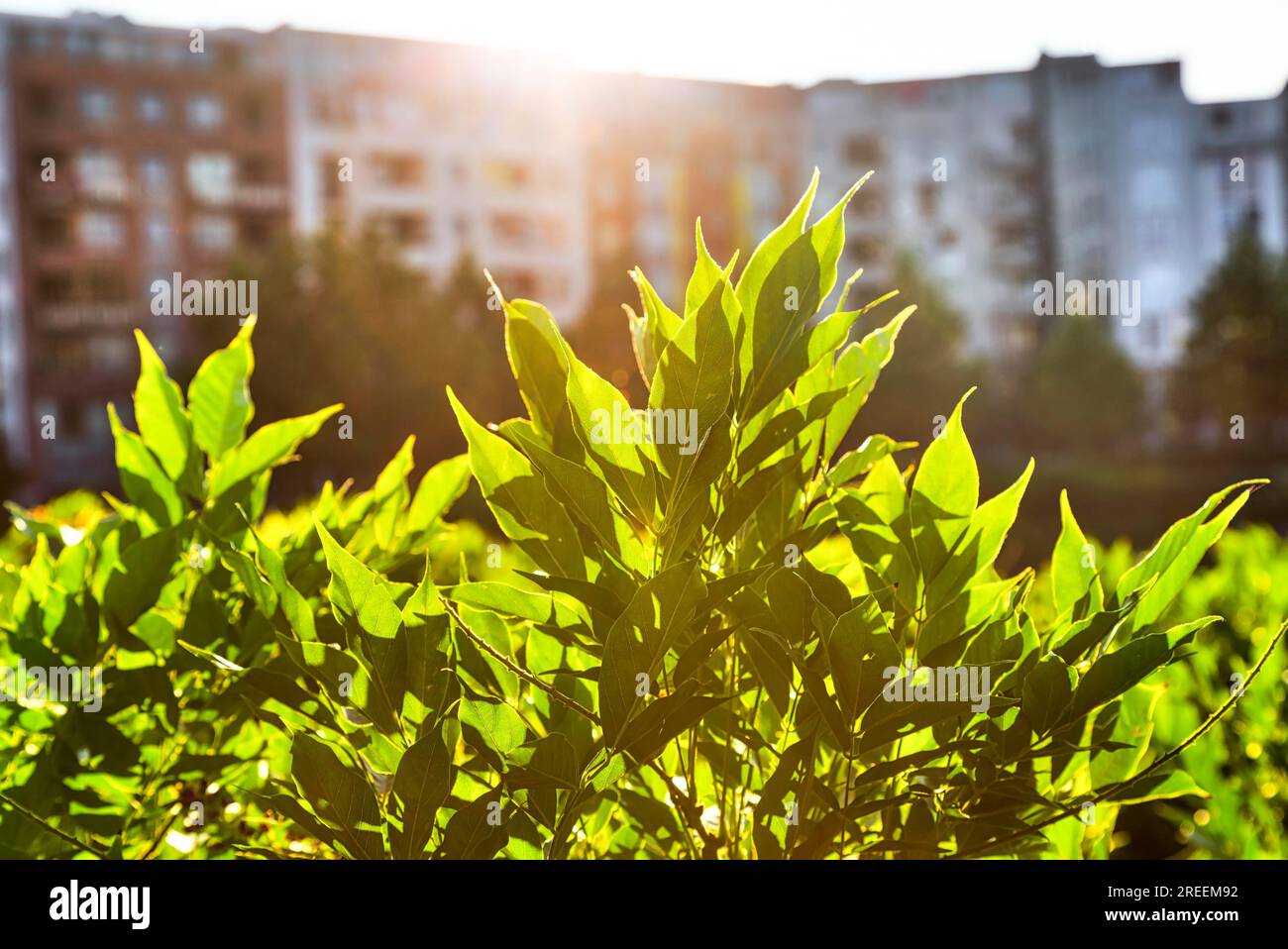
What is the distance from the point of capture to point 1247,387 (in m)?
31.4

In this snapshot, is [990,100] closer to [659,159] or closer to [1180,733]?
[659,159]

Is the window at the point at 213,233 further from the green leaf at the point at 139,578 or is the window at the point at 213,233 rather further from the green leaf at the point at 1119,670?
the green leaf at the point at 1119,670

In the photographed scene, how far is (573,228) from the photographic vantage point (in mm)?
42969

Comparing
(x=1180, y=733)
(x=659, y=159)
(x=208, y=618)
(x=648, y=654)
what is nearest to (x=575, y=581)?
(x=648, y=654)

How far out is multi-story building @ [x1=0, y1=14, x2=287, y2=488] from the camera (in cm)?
3647

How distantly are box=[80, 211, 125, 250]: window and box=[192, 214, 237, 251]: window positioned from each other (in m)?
2.35

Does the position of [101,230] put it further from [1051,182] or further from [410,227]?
[1051,182]

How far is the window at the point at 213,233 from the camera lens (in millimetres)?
38375

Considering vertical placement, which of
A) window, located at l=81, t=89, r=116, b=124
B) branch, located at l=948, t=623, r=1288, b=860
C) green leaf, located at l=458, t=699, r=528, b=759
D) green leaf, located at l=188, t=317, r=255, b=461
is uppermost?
window, located at l=81, t=89, r=116, b=124

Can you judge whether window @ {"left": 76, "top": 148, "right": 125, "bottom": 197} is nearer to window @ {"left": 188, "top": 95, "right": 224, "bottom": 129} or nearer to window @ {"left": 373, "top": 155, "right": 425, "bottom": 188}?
window @ {"left": 188, "top": 95, "right": 224, "bottom": 129}

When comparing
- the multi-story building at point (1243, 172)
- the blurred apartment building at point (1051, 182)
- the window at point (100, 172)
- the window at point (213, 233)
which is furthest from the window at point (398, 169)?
the multi-story building at point (1243, 172)

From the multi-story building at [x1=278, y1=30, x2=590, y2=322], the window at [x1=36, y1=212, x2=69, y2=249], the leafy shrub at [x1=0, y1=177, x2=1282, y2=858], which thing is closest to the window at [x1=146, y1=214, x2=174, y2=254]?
Answer: the window at [x1=36, y1=212, x2=69, y2=249]

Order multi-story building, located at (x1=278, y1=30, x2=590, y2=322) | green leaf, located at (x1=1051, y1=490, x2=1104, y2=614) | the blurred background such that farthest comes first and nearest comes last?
multi-story building, located at (x1=278, y1=30, x2=590, y2=322) < the blurred background < green leaf, located at (x1=1051, y1=490, x2=1104, y2=614)

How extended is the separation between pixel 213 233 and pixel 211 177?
1863mm
